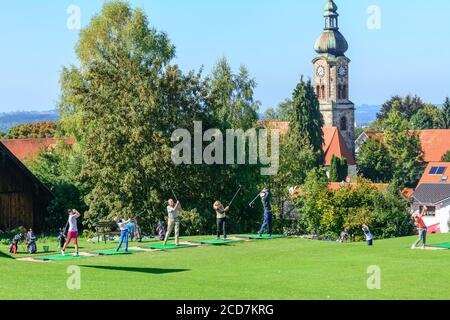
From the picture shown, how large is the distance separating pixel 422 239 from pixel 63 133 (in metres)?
48.5

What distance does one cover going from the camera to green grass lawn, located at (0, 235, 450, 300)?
24531 mm

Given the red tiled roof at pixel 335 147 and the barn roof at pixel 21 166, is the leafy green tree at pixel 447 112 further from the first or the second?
the barn roof at pixel 21 166

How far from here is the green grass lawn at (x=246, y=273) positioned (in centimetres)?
2453

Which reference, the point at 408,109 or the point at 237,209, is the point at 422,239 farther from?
the point at 408,109

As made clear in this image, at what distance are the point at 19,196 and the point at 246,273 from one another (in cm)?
3443

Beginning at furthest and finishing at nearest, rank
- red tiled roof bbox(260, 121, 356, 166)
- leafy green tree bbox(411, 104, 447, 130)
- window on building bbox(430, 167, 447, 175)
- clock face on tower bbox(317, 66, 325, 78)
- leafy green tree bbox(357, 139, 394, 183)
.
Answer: leafy green tree bbox(411, 104, 447, 130)
clock face on tower bbox(317, 66, 325, 78)
red tiled roof bbox(260, 121, 356, 166)
leafy green tree bbox(357, 139, 394, 183)
window on building bbox(430, 167, 447, 175)

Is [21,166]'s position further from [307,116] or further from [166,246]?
[307,116]

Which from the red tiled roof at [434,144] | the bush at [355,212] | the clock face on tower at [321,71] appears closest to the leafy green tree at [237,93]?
the bush at [355,212]

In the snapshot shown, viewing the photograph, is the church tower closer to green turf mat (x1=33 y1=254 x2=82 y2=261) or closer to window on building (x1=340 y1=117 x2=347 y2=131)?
window on building (x1=340 y1=117 x2=347 y2=131)

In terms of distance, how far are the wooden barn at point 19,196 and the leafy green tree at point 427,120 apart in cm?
11880

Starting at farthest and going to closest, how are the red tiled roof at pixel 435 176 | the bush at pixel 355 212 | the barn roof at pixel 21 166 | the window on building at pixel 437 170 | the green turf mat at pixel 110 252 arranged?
the window on building at pixel 437 170, the red tiled roof at pixel 435 176, the bush at pixel 355 212, the barn roof at pixel 21 166, the green turf mat at pixel 110 252

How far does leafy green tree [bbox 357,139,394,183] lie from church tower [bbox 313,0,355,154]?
29183 millimetres

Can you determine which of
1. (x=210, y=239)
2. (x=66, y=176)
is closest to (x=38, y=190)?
(x=66, y=176)

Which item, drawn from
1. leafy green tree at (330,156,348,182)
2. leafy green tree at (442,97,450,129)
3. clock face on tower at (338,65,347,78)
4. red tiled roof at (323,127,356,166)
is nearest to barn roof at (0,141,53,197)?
leafy green tree at (330,156,348,182)
